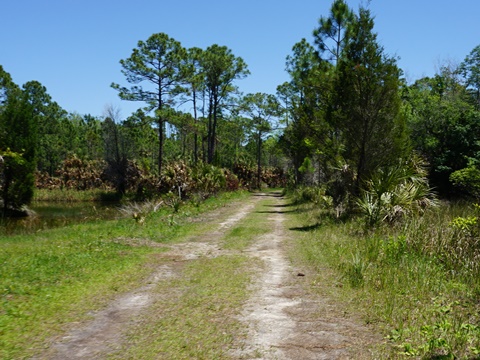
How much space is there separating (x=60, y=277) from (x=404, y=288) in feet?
20.3

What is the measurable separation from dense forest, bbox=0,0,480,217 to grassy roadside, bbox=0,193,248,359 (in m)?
7.42

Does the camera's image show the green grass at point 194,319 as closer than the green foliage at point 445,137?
Yes

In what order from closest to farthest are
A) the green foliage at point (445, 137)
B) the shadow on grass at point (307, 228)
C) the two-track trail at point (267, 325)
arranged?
1. the two-track trail at point (267, 325)
2. the shadow on grass at point (307, 228)
3. the green foliage at point (445, 137)

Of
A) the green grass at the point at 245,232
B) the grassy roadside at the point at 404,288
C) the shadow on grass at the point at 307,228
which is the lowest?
the green grass at the point at 245,232

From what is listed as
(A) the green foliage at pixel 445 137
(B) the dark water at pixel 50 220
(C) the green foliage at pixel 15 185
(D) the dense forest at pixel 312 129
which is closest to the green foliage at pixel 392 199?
(D) the dense forest at pixel 312 129

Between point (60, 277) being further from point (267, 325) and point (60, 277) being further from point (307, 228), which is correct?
point (307, 228)

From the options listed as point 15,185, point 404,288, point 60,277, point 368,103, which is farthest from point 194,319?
point 15,185

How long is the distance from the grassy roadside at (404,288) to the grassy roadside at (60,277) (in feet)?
12.7

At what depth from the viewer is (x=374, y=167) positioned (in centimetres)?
1634

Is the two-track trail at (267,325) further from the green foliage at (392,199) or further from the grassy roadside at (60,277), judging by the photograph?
the green foliage at (392,199)

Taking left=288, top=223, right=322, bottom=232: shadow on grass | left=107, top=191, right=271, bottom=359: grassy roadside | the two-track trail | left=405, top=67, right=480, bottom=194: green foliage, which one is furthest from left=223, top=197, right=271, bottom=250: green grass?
left=405, top=67, right=480, bottom=194: green foliage

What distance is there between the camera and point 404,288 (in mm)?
6969

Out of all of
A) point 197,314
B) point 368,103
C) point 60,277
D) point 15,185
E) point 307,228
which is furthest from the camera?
point 15,185

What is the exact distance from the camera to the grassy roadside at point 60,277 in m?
5.21
